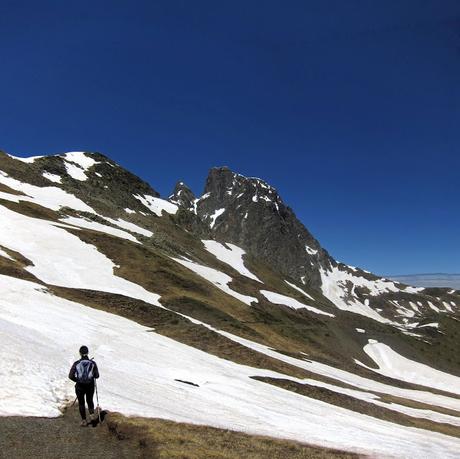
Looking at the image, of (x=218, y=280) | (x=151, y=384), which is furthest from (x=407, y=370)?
(x=151, y=384)

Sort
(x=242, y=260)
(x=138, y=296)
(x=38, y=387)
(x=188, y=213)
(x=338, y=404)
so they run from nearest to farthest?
(x=38, y=387) → (x=338, y=404) → (x=138, y=296) → (x=242, y=260) → (x=188, y=213)

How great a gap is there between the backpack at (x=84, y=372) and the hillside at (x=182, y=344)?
6.29 ft

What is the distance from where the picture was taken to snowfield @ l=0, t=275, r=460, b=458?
2370 cm

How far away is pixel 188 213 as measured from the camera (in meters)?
168

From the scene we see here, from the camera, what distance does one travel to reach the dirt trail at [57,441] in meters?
16.0

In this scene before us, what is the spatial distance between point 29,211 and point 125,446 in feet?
255

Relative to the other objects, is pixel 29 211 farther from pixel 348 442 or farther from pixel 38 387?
pixel 348 442

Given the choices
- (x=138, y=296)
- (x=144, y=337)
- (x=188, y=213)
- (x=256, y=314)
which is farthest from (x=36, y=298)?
(x=188, y=213)

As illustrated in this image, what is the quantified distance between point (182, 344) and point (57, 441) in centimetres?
2912

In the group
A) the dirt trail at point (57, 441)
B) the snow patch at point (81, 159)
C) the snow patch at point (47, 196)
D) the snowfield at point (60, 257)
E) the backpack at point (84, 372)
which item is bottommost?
the dirt trail at point (57, 441)

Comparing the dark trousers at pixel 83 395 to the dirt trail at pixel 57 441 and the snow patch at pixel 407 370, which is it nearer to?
the dirt trail at pixel 57 441

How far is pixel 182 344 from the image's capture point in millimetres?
46156

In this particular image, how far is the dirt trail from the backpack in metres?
1.75

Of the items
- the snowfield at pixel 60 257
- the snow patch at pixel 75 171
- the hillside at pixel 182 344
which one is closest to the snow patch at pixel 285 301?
the hillside at pixel 182 344
